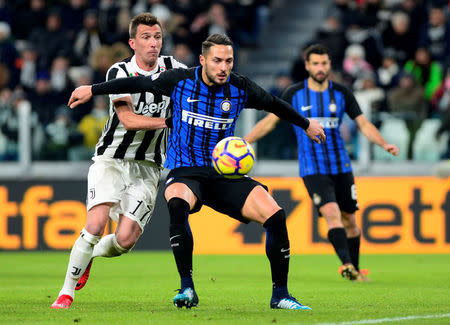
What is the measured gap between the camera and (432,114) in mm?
14250

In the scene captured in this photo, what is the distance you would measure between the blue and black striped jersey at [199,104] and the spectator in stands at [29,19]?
11.5 metres

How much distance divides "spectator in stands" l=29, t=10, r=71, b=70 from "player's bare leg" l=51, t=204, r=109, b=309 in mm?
10294

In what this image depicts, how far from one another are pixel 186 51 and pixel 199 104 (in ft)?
32.1

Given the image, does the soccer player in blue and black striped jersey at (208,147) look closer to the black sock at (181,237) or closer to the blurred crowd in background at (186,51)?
the black sock at (181,237)

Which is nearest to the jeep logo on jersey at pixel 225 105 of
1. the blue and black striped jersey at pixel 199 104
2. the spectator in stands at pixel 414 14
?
the blue and black striped jersey at pixel 199 104

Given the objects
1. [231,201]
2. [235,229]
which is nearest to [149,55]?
[231,201]

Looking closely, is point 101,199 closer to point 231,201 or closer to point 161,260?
point 231,201

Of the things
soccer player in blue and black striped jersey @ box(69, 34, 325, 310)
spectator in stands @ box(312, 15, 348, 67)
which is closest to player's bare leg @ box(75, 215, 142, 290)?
soccer player in blue and black striped jersey @ box(69, 34, 325, 310)

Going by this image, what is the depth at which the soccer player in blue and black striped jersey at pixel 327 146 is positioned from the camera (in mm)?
9672

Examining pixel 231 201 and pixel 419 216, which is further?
pixel 419 216

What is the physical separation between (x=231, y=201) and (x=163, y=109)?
3.88 ft

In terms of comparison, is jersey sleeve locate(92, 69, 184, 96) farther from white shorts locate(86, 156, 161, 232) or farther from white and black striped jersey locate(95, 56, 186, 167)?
white shorts locate(86, 156, 161, 232)

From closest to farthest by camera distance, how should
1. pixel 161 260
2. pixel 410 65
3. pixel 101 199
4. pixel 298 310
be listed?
pixel 298 310
pixel 101 199
pixel 161 260
pixel 410 65

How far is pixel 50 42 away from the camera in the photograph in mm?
17562
